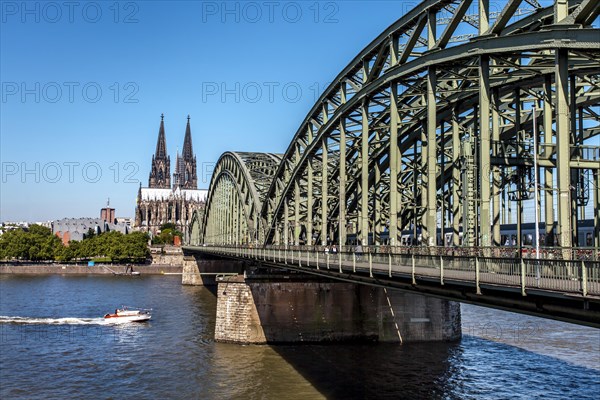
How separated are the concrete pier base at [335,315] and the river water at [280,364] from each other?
49.2 inches

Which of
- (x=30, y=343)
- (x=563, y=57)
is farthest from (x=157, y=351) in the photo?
(x=563, y=57)

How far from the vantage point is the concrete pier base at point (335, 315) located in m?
50.7

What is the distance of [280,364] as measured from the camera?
43.5m

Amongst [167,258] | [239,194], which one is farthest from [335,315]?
[167,258]

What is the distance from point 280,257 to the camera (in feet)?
142

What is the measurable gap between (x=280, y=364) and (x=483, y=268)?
87.2 ft

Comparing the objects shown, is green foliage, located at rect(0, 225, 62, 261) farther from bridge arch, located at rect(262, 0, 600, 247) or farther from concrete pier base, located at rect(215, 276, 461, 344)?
bridge arch, located at rect(262, 0, 600, 247)

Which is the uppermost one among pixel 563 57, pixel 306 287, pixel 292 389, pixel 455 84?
pixel 455 84

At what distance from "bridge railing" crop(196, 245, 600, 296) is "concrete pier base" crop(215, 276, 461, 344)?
18.6 metres

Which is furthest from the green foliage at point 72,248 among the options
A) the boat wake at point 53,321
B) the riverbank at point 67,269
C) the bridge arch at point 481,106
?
the bridge arch at point 481,106

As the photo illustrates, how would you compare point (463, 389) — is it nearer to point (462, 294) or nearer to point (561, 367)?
point (561, 367)

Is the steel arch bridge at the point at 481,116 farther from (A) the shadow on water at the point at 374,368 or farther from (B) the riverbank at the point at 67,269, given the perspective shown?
(B) the riverbank at the point at 67,269

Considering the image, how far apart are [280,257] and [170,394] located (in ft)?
38.4

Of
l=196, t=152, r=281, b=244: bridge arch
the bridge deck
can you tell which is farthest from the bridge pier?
the bridge deck
